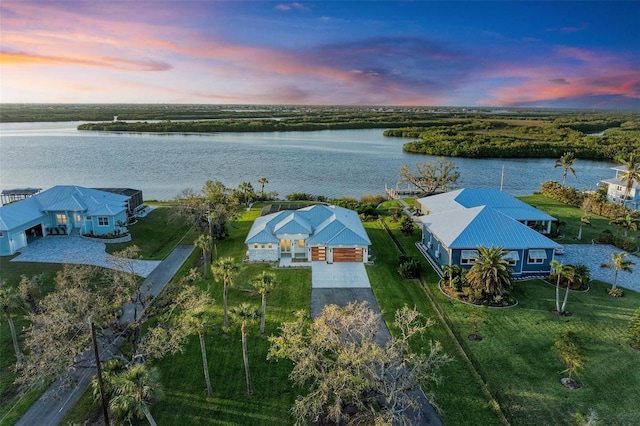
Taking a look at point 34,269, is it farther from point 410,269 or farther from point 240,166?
point 240,166

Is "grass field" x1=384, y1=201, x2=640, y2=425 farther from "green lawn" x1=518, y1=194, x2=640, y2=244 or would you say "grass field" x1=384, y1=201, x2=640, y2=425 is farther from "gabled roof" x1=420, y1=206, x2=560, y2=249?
"green lawn" x1=518, y1=194, x2=640, y2=244

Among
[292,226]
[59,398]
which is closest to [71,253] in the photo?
[292,226]

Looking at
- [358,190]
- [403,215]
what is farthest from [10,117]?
[403,215]

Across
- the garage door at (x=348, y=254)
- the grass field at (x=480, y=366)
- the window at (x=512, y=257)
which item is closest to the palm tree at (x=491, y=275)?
the grass field at (x=480, y=366)

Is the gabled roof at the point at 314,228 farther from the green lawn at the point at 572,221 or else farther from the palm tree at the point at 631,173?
the palm tree at the point at 631,173

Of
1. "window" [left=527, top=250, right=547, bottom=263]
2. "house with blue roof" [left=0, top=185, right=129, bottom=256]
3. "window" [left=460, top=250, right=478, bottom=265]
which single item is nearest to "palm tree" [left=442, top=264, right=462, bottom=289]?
"window" [left=460, top=250, right=478, bottom=265]

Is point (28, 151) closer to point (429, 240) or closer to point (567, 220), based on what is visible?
point (429, 240)
